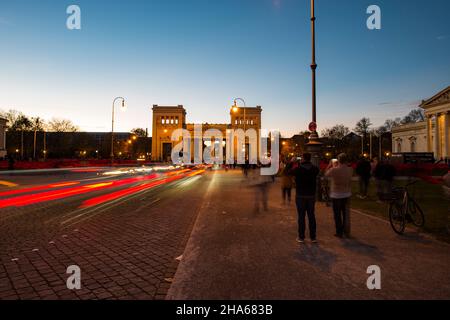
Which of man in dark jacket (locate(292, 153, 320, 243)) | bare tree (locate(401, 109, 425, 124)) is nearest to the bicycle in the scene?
man in dark jacket (locate(292, 153, 320, 243))

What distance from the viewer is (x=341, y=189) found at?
6.14 meters

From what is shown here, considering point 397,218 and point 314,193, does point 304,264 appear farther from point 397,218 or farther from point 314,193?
point 397,218

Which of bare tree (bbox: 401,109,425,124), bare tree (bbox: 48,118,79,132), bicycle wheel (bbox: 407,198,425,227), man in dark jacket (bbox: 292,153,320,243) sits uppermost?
bare tree (bbox: 401,109,425,124)

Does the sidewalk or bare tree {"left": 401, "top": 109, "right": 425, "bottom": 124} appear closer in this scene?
the sidewalk

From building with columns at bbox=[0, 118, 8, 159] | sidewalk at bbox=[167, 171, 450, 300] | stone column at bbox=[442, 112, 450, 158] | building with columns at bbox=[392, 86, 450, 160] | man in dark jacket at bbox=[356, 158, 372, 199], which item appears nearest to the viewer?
sidewalk at bbox=[167, 171, 450, 300]

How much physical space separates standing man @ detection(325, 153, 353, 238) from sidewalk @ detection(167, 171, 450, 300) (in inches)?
14.8

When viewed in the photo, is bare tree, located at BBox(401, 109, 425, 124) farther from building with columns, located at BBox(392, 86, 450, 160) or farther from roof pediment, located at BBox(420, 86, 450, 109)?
roof pediment, located at BBox(420, 86, 450, 109)

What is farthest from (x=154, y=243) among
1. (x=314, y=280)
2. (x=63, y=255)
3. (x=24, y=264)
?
(x=314, y=280)

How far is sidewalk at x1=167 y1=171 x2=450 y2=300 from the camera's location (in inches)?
140

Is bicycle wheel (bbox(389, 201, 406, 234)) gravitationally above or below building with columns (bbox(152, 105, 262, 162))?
below

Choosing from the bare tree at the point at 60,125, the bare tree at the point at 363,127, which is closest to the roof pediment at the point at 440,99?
the bare tree at the point at 363,127

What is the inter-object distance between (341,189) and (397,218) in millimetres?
1777
